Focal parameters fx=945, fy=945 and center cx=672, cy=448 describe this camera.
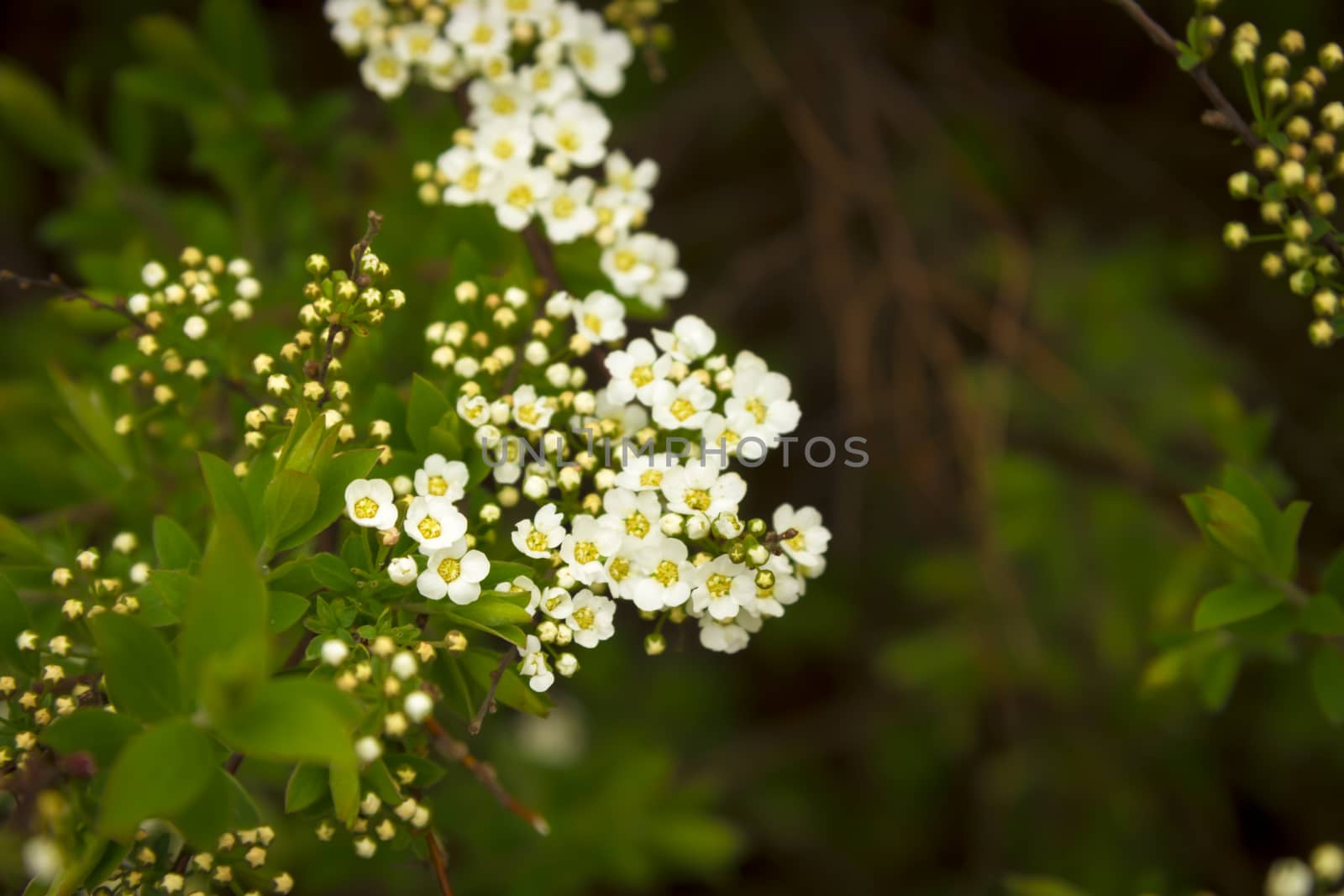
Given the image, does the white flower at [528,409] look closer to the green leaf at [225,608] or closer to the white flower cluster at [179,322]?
the green leaf at [225,608]

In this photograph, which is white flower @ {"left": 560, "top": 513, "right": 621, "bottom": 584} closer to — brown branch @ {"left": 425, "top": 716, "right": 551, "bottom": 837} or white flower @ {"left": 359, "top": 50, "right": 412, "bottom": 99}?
brown branch @ {"left": 425, "top": 716, "right": 551, "bottom": 837}

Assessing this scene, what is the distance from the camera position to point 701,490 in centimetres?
158

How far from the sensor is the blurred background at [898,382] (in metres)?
2.93

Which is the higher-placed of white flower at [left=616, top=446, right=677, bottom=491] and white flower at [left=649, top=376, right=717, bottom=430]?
white flower at [left=649, top=376, right=717, bottom=430]

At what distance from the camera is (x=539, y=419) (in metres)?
1.64

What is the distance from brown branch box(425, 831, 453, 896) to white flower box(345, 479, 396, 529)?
55 cm

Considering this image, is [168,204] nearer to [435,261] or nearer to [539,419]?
[435,261]

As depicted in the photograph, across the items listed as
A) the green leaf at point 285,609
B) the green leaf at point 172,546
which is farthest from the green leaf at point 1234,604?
the green leaf at point 172,546

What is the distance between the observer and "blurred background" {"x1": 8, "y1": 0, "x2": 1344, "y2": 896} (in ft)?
9.60

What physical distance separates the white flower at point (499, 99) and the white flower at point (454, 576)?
39.7 inches

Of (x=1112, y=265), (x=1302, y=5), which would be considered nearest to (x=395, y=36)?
(x=1112, y=265)

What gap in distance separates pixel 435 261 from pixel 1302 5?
3159 millimetres

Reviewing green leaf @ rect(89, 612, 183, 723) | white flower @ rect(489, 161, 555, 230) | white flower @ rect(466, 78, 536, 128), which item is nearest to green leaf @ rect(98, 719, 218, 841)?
green leaf @ rect(89, 612, 183, 723)

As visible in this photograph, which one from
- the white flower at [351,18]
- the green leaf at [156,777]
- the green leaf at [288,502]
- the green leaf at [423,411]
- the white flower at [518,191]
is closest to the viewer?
the green leaf at [156,777]
